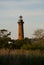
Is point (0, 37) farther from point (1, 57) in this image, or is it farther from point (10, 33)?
point (1, 57)

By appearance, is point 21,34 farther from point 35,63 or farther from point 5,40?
point 35,63

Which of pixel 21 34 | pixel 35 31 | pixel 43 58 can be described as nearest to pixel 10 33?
pixel 35 31

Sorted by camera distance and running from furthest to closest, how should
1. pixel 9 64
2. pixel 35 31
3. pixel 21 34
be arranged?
pixel 21 34 < pixel 35 31 < pixel 9 64

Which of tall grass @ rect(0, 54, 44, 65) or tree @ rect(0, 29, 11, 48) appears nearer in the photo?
tall grass @ rect(0, 54, 44, 65)

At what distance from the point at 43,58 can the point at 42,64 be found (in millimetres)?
914

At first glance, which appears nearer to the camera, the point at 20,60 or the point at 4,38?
the point at 20,60

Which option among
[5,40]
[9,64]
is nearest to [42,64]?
[9,64]

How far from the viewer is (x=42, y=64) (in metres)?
14.3

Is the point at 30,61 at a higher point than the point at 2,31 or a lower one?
lower

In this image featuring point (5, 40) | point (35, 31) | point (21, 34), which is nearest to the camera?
point (5, 40)

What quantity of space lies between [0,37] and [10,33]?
1.57 m

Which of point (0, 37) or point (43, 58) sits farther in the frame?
point (0, 37)

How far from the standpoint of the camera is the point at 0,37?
35.6 meters

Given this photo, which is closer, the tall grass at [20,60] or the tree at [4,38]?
the tall grass at [20,60]
